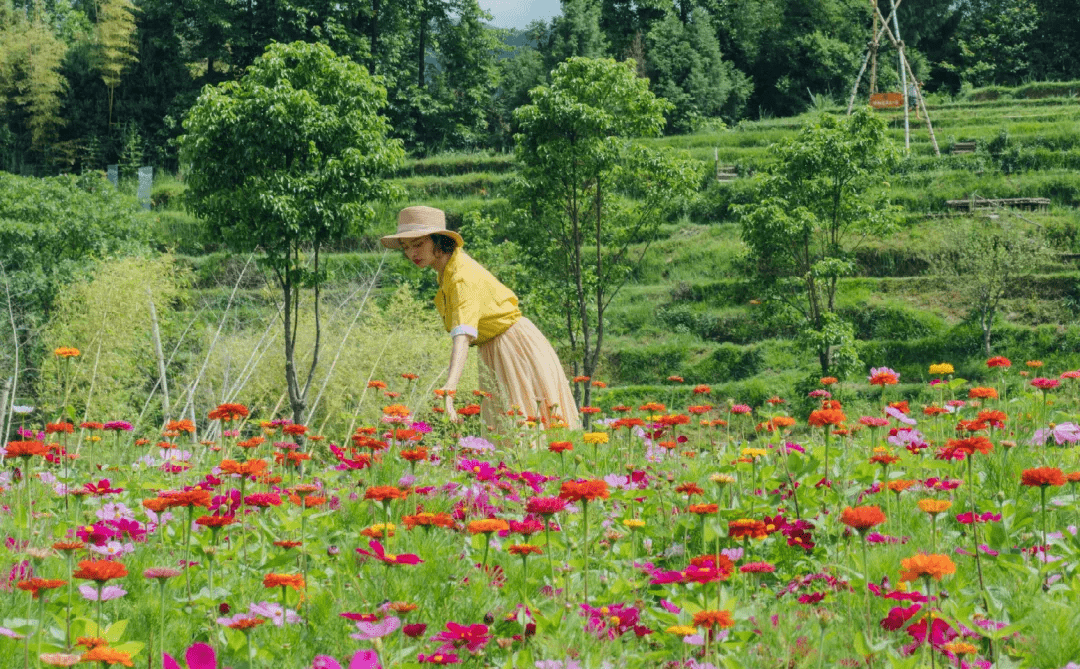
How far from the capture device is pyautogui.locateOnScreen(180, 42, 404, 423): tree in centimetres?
1223

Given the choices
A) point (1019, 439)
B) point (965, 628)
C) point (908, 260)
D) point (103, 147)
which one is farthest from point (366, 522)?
point (103, 147)

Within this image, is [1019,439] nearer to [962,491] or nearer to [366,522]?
[962,491]

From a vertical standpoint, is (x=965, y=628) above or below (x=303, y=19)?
below

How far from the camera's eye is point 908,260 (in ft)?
92.5

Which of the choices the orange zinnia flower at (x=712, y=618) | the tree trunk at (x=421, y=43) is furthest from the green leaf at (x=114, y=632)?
the tree trunk at (x=421, y=43)

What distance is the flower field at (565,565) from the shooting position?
1.84m

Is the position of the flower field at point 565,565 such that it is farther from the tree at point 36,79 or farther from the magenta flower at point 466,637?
the tree at point 36,79

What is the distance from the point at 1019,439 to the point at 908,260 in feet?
85.0

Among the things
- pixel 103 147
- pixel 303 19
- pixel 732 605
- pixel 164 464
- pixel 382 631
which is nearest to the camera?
pixel 382 631

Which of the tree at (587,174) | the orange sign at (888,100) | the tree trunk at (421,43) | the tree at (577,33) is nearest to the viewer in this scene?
the tree at (587,174)

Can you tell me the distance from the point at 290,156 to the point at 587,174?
17.6 feet

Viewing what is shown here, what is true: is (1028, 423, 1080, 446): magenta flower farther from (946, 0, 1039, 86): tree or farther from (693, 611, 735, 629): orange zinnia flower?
(946, 0, 1039, 86): tree

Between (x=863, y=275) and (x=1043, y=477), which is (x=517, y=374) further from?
(x=863, y=275)

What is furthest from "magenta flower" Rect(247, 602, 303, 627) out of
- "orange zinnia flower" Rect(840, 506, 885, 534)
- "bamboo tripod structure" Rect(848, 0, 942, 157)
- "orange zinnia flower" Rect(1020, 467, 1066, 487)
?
"bamboo tripod structure" Rect(848, 0, 942, 157)
